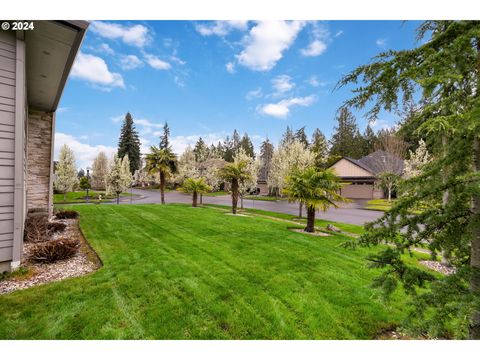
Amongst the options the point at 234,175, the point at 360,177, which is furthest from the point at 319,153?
the point at 360,177

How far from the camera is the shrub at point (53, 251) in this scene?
4805 millimetres

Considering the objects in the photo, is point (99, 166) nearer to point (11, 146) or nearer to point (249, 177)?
point (249, 177)

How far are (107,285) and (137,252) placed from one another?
1746 millimetres

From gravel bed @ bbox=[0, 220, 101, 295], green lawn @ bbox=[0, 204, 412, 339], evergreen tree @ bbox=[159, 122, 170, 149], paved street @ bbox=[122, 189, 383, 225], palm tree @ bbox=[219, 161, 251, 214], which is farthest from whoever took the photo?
evergreen tree @ bbox=[159, 122, 170, 149]

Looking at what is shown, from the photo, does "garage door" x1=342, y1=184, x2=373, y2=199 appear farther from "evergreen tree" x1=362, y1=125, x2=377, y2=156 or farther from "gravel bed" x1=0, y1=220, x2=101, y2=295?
"gravel bed" x1=0, y1=220, x2=101, y2=295

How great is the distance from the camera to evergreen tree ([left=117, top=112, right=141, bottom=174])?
167 feet

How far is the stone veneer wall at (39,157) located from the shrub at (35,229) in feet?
8.63

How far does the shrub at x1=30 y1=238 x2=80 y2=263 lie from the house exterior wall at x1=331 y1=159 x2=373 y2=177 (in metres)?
28.3

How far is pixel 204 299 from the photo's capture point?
357 cm

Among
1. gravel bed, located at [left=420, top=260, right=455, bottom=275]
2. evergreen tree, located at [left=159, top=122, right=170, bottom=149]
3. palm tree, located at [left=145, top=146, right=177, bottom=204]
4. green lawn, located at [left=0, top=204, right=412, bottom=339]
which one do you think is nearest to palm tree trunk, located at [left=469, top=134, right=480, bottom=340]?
green lawn, located at [left=0, top=204, right=412, bottom=339]

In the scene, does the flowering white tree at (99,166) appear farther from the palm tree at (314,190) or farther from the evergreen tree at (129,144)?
the palm tree at (314,190)

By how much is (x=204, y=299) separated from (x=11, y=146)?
14.2 feet

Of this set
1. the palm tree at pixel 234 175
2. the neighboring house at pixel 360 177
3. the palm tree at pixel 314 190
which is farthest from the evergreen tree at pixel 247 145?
the palm tree at pixel 314 190

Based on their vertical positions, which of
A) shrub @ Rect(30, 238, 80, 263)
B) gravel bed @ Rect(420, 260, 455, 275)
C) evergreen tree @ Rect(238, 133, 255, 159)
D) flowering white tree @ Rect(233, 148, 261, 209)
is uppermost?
evergreen tree @ Rect(238, 133, 255, 159)
